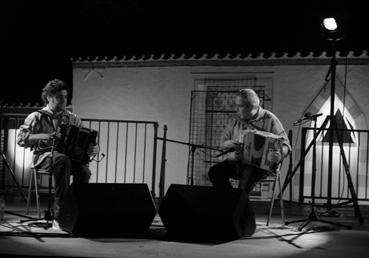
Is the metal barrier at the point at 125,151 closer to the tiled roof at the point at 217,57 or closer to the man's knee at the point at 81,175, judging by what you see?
the tiled roof at the point at 217,57

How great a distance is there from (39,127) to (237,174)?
223 centimetres

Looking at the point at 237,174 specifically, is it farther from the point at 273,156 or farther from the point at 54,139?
the point at 54,139

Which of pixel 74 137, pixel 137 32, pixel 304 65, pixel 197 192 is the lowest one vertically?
pixel 197 192

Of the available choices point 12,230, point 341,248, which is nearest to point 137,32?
point 12,230

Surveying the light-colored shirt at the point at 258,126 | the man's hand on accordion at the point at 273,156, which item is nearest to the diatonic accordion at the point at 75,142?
the light-colored shirt at the point at 258,126

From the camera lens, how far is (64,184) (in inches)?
240

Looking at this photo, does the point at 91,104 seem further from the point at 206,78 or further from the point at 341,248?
the point at 341,248

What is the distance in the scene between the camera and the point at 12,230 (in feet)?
17.9

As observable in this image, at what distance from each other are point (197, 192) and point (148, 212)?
1.57ft

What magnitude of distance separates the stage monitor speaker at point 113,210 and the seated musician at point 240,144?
3.79ft

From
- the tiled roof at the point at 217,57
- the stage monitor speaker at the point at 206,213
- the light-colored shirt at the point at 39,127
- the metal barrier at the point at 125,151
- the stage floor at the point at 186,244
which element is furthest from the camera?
the metal barrier at the point at 125,151

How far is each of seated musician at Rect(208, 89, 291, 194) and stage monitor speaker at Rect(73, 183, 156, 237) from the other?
3.79 feet

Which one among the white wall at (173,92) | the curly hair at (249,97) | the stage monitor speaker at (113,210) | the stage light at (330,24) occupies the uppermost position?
the stage light at (330,24)

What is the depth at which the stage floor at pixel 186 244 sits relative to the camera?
15.0 feet
